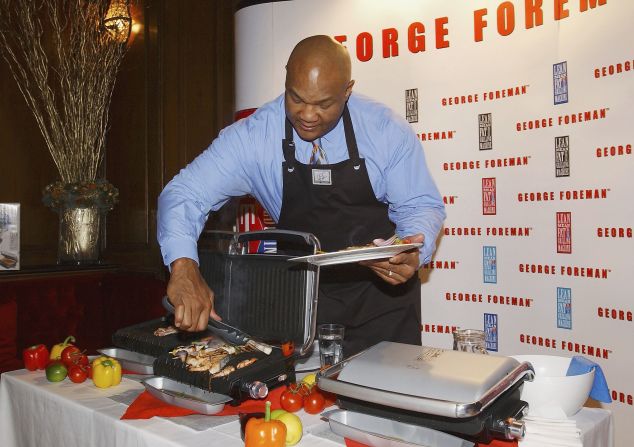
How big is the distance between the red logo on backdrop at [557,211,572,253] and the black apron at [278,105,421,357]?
99 centimetres

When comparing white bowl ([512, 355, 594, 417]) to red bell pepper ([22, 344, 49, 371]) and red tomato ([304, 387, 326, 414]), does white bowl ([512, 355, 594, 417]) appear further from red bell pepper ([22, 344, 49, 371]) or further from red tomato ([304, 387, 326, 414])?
red bell pepper ([22, 344, 49, 371])

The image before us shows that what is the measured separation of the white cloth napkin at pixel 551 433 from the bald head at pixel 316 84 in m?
1.05

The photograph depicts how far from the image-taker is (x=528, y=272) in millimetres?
2799

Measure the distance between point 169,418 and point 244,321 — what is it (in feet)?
1.67

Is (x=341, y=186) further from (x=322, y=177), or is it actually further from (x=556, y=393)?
(x=556, y=393)

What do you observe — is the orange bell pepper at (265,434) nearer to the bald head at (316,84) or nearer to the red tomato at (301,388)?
the red tomato at (301,388)

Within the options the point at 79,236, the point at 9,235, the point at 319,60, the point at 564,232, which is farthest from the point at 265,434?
the point at 79,236

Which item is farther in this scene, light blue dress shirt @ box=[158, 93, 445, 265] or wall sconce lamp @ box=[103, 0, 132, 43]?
wall sconce lamp @ box=[103, 0, 132, 43]

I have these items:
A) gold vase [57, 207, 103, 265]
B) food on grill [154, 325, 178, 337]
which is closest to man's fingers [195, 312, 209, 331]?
food on grill [154, 325, 178, 337]

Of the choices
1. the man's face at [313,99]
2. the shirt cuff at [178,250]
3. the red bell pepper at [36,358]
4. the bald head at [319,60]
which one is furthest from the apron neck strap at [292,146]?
the red bell pepper at [36,358]

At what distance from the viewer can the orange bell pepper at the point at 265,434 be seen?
106 centimetres

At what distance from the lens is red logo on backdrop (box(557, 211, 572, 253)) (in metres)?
2.67

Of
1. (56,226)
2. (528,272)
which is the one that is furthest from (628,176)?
(56,226)

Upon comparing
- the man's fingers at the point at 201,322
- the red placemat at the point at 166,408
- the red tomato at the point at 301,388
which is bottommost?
the red placemat at the point at 166,408
